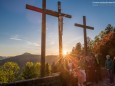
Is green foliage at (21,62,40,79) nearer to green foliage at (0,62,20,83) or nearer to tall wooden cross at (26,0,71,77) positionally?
green foliage at (0,62,20,83)

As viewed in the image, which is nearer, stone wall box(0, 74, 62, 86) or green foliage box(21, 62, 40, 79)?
stone wall box(0, 74, 62, 86)

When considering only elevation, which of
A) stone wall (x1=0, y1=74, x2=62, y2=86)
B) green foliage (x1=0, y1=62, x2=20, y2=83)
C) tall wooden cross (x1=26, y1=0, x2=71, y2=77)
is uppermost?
tall wooden cross (x1=26, y1=0, x2=71, y2=77)

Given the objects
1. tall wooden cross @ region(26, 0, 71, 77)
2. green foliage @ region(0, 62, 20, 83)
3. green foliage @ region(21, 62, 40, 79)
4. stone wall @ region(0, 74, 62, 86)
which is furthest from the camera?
green foliage @ region(0, 62, 20, 83)

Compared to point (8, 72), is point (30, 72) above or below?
above

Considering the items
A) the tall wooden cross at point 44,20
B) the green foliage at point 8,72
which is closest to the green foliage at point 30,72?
the green foliage at point 8,72

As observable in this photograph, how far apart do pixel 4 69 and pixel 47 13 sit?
69.5 meters

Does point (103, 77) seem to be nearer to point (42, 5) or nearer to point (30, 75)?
point (42, 5)

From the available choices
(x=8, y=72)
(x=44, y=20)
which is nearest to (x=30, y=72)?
(x=8, y=72)

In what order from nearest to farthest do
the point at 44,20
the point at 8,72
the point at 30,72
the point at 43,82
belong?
the point at 43,82
the point at 44,20
the point at 30,72
the point at 8,72

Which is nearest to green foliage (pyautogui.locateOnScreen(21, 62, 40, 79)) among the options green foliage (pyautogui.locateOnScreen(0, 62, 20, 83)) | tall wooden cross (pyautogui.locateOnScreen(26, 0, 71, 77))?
green foliage (pyautogui.locateOnScreen(0, 62, 20, 83))

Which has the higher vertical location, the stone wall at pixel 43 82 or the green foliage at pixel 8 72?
the stone wall at pixel 43 82

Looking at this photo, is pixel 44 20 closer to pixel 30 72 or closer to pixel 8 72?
pixel 30 72

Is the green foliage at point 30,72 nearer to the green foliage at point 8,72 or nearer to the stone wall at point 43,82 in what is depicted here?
the green foliage at point 8,72

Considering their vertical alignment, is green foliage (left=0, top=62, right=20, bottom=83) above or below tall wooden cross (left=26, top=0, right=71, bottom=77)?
below
